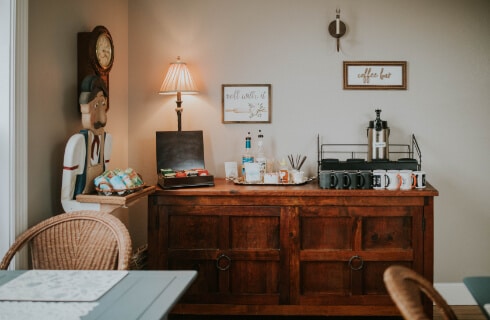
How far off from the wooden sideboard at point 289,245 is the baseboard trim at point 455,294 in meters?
0.59

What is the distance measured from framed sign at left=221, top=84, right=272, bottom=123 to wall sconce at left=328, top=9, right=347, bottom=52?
1.93ft

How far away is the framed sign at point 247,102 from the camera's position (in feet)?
11.2

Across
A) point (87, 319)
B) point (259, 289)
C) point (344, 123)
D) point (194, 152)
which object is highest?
point (344, 123)

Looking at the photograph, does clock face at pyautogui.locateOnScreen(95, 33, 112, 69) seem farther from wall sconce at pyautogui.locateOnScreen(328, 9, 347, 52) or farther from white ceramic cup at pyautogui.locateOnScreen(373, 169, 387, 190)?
white ceramic cup at pyautogui.locateOnScreen(373, 169, 387, 190)

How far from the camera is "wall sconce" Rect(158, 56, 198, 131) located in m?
3.27

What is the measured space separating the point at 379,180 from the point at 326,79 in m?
0.92

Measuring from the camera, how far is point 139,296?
142 centimetres

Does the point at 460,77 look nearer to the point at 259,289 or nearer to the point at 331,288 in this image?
the point at 331,288

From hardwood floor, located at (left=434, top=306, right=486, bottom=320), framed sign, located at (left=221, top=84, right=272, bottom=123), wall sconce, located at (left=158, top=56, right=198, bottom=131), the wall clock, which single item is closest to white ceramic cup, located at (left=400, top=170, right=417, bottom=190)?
hardwood floor, located at (left=434, top=306, right=486, bottom=320)

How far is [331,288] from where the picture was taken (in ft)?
9.39

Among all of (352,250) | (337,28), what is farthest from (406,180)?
(337,28)

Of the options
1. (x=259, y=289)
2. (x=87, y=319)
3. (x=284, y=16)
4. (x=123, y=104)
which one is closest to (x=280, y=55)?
(x=284, y=16)

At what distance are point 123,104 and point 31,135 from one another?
1190mm

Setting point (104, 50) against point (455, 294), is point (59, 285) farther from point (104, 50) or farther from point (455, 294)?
point (455, 294)
